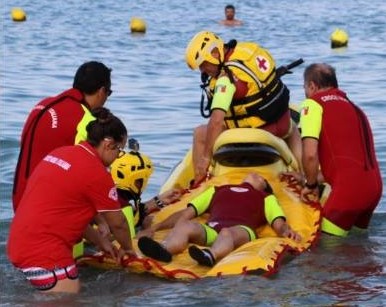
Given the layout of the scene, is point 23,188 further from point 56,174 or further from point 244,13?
point 244,13

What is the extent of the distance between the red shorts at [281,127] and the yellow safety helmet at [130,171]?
1.44m

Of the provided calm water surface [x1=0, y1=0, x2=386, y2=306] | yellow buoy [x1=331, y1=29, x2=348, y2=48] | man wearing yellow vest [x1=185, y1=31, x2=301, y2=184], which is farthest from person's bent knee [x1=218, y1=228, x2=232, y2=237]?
yellow buoy [x1=331, y1=29, x2=348, y2=48]

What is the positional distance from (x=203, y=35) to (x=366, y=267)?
253 cm

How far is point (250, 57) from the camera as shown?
898cm

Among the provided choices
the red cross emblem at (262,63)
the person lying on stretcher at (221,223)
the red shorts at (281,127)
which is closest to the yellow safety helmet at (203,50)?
the red cross emblem at (262,63)

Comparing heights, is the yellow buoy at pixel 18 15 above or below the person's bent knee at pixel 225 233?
below

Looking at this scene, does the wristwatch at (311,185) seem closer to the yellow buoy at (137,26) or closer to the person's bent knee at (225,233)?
the person's bent knee at (225,233)

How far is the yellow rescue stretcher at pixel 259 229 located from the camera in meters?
7.12

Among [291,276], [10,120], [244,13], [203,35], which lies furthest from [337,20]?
[291,276]

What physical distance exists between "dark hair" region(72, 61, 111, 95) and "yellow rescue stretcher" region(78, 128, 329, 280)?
3.67ft

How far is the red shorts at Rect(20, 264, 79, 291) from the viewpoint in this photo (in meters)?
6.52

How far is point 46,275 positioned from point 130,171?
1.52 m

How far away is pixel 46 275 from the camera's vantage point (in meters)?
6.52

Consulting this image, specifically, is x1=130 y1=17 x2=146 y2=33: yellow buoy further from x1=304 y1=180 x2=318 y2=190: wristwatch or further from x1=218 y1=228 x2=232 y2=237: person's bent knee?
x1=218 y1=228 x2=232 y2=237: person's bent knee
